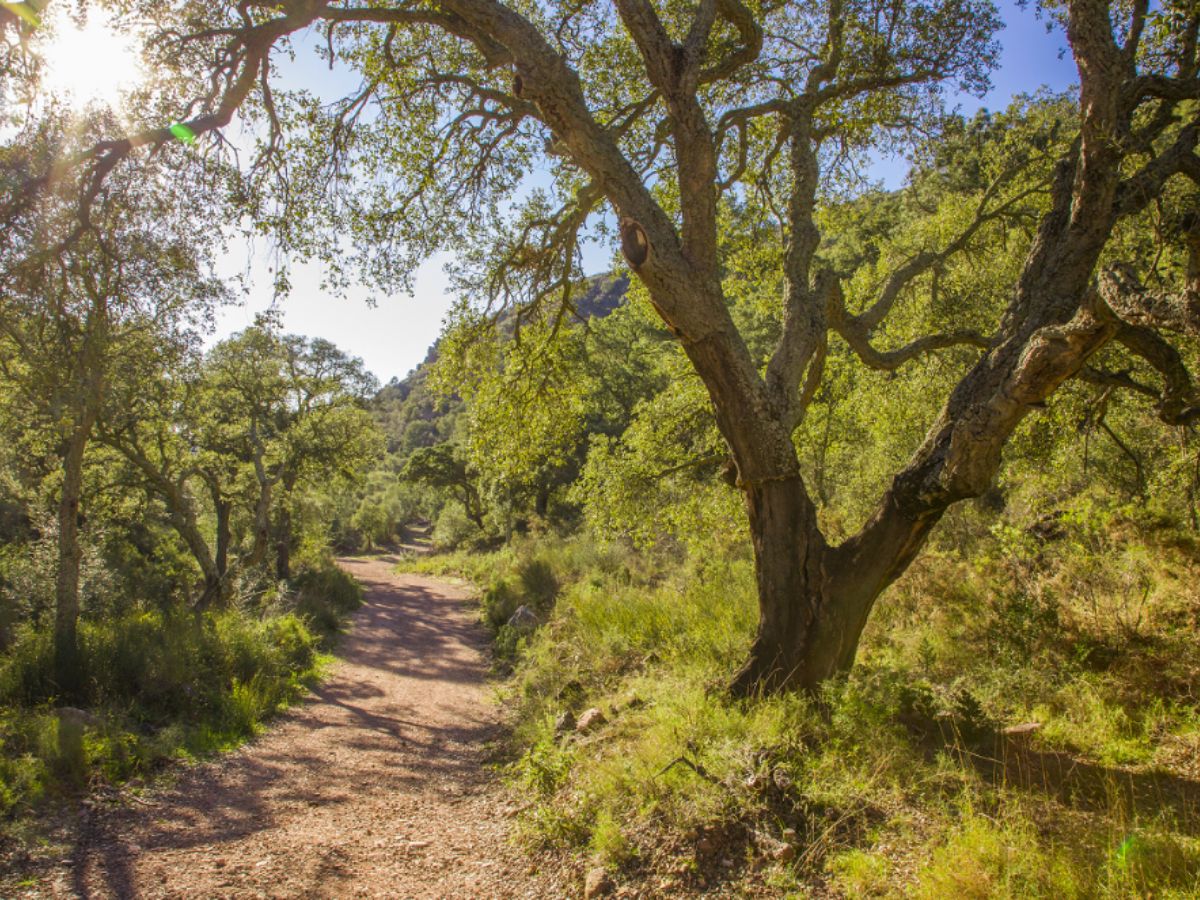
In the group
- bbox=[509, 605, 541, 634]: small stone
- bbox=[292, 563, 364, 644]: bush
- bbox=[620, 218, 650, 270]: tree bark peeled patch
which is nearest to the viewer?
A: bbox=[620, 218, 650, 270]: tree bark peeled patch

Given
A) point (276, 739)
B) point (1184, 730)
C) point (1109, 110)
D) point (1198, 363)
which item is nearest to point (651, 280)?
point (1109, 110)

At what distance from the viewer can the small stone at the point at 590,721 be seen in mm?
6207

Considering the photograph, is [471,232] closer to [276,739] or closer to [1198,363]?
[276,739]

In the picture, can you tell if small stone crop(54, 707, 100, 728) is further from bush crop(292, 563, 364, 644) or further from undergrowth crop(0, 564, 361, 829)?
bush crop(292, 563, 364, 644)

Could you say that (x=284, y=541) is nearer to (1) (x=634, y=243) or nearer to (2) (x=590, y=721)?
(2) (x=590, y=721)

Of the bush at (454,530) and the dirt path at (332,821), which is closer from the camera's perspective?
the dirt path at (332,821)

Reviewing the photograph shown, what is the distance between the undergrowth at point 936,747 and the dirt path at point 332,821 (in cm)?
61

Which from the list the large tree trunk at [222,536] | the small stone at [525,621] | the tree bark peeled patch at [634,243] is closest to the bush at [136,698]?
the small stone at [525,621]

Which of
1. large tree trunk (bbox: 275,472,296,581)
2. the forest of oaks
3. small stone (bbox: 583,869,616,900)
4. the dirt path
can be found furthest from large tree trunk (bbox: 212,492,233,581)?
small stone (bbox: 583,869,616,900)

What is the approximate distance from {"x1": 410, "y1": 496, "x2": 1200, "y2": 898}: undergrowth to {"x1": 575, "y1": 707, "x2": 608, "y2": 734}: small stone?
0.71 ft

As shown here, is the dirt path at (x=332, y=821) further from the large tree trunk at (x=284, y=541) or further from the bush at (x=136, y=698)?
the large tree trunk at (x=284, y=541)

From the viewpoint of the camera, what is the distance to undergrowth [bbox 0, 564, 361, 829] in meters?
5.41

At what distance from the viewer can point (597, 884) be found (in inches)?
146

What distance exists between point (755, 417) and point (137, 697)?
8233 mm
